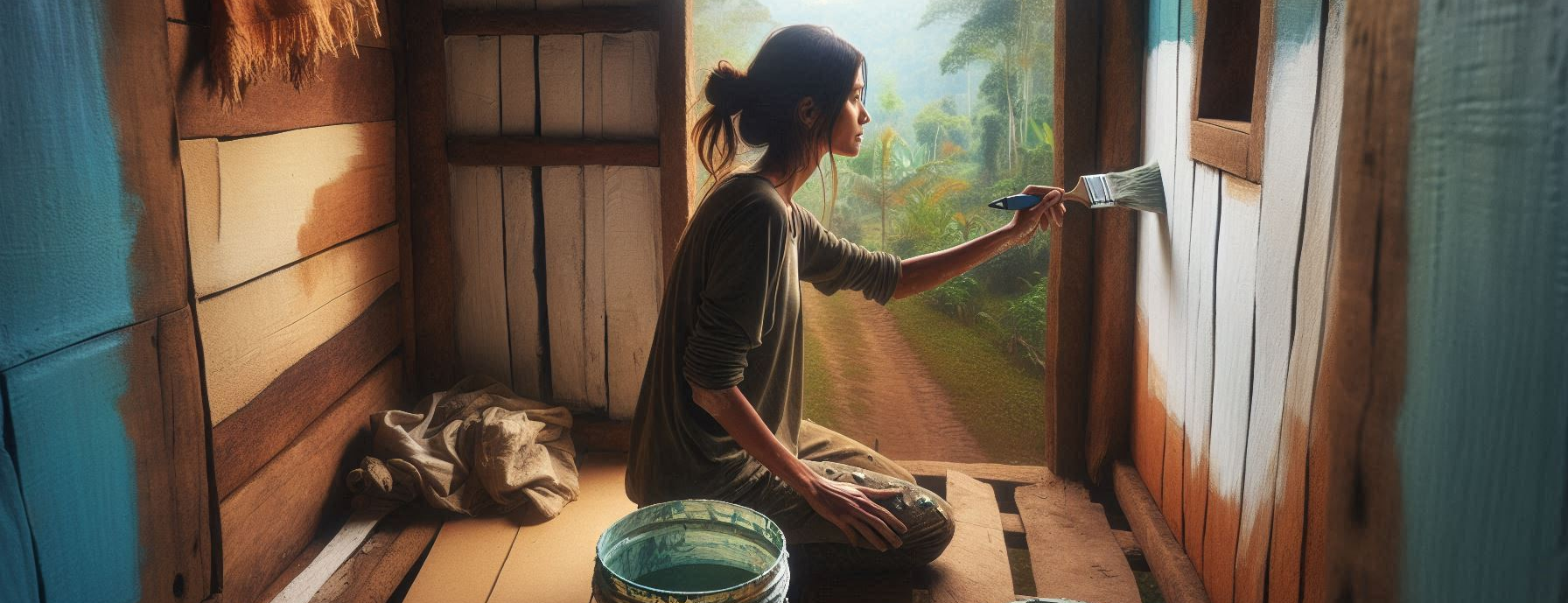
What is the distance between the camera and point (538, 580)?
2658 mm

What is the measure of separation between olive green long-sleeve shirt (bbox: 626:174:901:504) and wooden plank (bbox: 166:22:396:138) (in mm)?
1098

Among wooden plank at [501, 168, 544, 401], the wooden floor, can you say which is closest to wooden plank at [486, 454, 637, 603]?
the wooden floor

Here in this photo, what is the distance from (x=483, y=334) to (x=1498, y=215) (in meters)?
3.29

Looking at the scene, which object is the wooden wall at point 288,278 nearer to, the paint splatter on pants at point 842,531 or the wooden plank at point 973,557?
the paint splatter on pants at point 842,531

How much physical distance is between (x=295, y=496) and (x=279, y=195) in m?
0.81

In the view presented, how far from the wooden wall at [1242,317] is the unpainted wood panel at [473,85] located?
2.05m

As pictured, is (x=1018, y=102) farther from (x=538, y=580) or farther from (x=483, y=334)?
(x=538, y=580)

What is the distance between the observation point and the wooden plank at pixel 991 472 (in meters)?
3.36

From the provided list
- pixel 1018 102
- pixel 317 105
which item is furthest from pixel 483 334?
pixel 1018 102

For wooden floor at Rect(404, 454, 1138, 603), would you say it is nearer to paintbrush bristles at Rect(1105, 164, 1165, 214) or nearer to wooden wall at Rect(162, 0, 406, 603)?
wooden wall at Rect(162, 0, 406, 603)

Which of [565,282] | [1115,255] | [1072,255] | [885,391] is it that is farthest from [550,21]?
[885,391]

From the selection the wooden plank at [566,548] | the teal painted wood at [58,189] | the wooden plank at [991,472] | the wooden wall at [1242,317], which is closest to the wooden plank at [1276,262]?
the wooden wall at [1242,317]

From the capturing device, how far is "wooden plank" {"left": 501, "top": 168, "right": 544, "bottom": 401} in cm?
344

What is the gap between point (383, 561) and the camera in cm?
272
